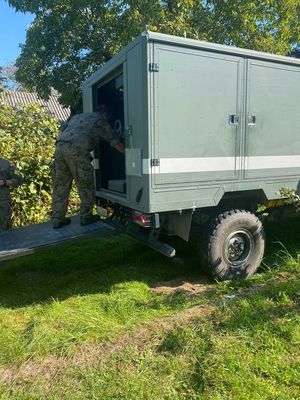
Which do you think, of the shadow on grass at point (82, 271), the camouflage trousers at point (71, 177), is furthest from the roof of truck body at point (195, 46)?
the shadow on grass at point (82, 271)

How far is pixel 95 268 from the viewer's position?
5.26m

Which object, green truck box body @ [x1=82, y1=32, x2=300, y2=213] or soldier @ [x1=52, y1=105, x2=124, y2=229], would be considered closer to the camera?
green truck box body @ [x1=82, y1=32, x2=300, y2=213]

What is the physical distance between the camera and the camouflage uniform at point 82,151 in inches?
186

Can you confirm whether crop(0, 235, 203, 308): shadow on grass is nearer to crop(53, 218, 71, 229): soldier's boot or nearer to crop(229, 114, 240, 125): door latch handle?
crop(53, 218, 71, 229): soldier's boot

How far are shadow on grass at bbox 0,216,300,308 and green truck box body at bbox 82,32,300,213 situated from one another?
1.07 metres

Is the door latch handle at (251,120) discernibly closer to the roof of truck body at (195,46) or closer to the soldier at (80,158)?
the roof of truck body at (195,46)

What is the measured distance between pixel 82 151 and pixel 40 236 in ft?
3.75

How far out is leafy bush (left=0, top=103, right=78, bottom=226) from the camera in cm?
726

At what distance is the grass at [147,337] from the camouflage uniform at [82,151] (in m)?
1.10

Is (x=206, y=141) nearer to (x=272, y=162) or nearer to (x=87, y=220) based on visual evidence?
(x=272, y=162)

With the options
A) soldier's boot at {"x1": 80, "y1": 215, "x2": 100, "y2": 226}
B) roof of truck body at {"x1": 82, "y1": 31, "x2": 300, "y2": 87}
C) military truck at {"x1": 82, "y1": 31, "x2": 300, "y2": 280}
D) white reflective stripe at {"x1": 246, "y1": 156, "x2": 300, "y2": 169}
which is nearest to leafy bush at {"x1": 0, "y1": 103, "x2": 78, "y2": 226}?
soldier's boot at {"x1": 80, "y1": 215, "x2": 100, "y2": 226}

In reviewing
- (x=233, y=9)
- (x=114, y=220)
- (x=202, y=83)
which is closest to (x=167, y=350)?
(x=114, y=220)

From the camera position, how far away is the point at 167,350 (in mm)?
3039

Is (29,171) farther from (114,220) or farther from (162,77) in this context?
(162,77)
